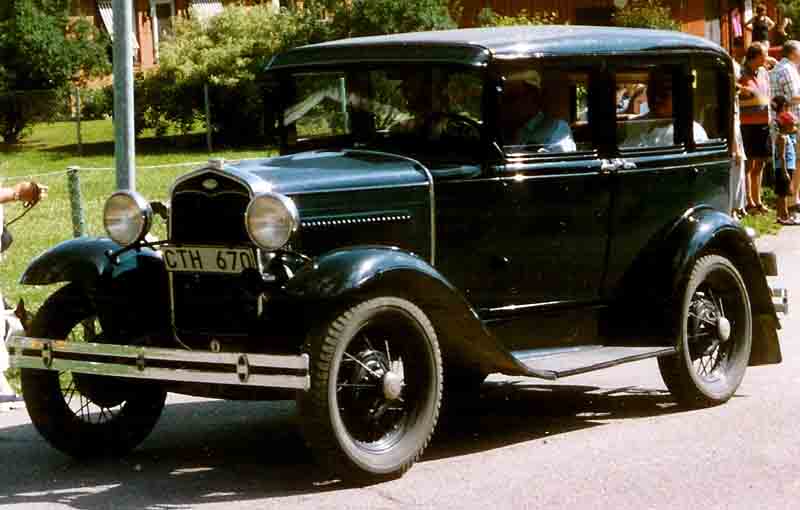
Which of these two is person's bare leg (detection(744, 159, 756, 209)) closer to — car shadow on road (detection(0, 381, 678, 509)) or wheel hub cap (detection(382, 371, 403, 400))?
car shadow on road (detection(0, 381, 678, 509))

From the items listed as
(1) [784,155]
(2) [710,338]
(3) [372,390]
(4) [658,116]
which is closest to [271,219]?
(3) [372,390]

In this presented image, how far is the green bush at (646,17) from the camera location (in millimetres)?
31594

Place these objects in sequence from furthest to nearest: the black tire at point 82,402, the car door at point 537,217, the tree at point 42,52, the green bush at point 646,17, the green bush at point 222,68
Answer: the tree at point 42,52 < the green bush at point 646,17 < the green bush at point 222,68 < the car door at point 537,217 < the black tire at point 82,402

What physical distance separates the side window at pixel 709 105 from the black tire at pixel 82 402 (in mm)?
3348

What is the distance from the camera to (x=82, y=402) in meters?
7.39

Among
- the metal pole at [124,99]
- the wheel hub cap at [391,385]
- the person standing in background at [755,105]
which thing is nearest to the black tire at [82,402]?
the wheel hub cap at [391,385]

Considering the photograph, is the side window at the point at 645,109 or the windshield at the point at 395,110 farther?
the side window at the point at 645,109

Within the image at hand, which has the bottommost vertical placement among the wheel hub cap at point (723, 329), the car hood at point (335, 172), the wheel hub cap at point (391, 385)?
the wheel hub cap at point (723, 329)

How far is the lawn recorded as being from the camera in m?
14.5

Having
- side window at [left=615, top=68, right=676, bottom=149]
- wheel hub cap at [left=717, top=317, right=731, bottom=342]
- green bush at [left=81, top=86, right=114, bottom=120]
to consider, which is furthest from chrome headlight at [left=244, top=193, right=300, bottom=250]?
green bush at [left=81, top=86, right=114, bottom=120]

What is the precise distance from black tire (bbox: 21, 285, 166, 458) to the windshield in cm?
158

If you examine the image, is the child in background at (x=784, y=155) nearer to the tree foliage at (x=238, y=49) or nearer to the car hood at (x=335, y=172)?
the car hood at (x=335, y=172)

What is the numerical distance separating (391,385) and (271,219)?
88 centimetres

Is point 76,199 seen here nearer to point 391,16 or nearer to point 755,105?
point 755,105
